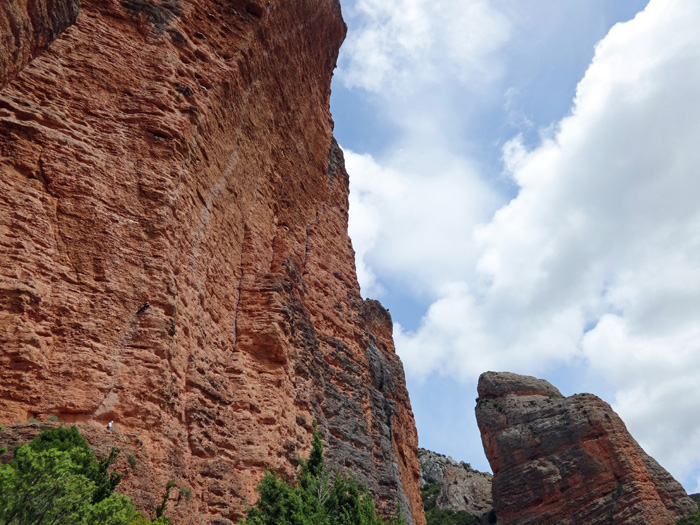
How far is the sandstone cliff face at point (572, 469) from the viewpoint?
129 feet

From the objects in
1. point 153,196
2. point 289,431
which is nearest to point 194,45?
point 153,196

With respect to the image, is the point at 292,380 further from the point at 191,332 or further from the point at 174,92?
the point at 174,92

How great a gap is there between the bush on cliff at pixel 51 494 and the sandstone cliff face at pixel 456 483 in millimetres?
51467

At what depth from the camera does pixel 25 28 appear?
5.88 m

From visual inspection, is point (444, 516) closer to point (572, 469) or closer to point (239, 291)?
point (572, 469)

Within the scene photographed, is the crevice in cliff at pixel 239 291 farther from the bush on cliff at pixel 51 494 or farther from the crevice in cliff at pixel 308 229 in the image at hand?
the bush on cliff at pixel 51 494

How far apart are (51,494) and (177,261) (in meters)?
5.25

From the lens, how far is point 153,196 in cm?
Result: 1023

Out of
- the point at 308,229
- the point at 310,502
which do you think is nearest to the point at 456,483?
the point at 308,229

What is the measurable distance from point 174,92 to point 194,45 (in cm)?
206

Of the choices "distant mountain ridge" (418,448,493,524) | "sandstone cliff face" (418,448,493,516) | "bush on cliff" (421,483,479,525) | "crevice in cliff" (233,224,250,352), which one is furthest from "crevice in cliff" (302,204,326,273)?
"sandstone cliff face" (418,448,493,516)

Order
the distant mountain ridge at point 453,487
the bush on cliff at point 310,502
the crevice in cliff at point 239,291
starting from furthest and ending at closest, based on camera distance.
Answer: the distant mountain ridge at point 453,487 → the crevice in cliff at point 239,291 → the bush on cliff at point 310,502

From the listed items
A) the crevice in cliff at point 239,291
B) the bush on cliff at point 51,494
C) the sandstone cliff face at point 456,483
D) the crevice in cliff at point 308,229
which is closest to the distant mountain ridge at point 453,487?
the sandstone cliff face at point 456,483

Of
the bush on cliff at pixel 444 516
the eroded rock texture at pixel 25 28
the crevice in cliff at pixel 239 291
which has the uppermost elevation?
the bush on cliff at pixel 444 516
